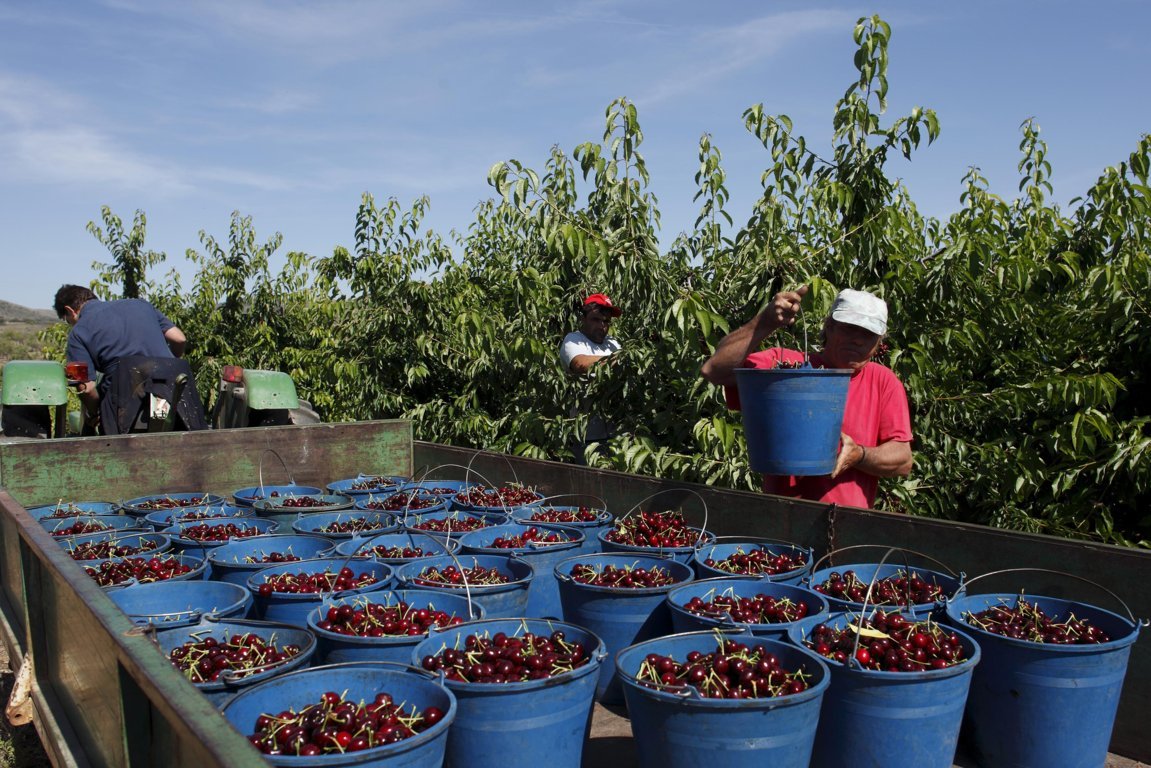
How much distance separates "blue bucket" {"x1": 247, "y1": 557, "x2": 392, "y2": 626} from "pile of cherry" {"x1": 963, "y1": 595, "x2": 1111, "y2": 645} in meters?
1.97

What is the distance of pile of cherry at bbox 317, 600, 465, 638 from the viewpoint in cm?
263

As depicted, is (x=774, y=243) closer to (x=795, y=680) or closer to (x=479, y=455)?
(x=479, y=455)

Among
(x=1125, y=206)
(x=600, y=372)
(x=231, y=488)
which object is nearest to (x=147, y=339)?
(x=231, y=488)

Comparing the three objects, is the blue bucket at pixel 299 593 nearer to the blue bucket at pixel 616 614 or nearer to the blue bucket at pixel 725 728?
the blue bucket at pixel 616 614

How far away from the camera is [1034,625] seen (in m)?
2.49

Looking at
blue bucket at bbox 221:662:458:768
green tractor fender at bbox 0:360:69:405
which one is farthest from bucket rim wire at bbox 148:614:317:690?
green tractor fender at bbox 0:360:69:405

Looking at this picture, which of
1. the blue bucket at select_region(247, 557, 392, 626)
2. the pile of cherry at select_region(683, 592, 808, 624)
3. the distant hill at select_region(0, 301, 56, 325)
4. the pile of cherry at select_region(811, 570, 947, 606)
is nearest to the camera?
the pile of cherry at select_region(683, 592, 808, 624)

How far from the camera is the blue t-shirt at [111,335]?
5684mm

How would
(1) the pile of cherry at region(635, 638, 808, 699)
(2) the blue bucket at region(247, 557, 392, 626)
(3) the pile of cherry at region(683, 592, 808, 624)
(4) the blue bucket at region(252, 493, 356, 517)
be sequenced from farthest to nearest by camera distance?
(4) the blue bucket at region(252, 493, 356, 517) < (2) the blue bucket at region(247, 557, 392, 626) < (3) the pile of cherry at region(683, 592, 808, 624) < (1) the pile of cherry at region(635, 638, 808, 699)

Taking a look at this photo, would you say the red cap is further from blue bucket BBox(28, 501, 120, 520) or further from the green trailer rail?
blue bucket BBox(28, 501, 120, 520)

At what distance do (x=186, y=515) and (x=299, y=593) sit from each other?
162cm

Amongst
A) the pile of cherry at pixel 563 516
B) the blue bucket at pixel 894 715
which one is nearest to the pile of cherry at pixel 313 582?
the pile of cherry at pixel 563 516

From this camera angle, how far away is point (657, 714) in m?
2.07

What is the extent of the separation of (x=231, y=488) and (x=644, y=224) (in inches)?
117
